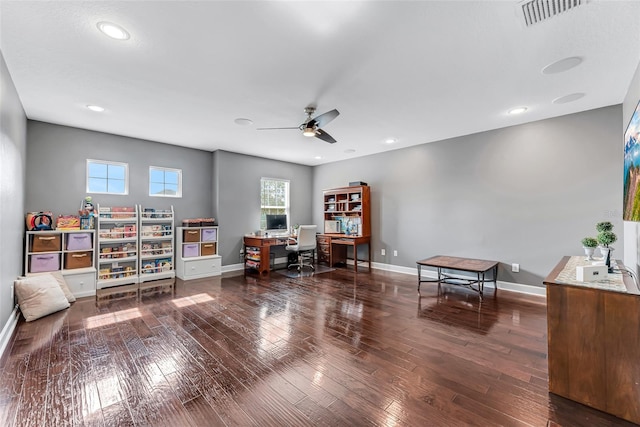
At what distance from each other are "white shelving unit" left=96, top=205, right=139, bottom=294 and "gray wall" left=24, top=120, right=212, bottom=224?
256 millimetres

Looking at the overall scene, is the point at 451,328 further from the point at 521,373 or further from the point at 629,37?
the point at 629,37

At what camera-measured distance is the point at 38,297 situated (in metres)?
3.17

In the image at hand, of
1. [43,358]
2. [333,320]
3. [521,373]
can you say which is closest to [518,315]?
[521,373]

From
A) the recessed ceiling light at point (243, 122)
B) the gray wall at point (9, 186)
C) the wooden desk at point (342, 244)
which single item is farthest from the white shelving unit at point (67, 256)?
the wooden desk at point (342, 244)

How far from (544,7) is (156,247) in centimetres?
608

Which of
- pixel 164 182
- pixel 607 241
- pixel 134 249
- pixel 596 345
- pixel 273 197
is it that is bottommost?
pixel 596 345

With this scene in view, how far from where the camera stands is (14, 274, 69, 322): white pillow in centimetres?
306

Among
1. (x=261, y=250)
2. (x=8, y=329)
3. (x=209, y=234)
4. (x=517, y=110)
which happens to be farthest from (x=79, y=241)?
(x=517, y=110)

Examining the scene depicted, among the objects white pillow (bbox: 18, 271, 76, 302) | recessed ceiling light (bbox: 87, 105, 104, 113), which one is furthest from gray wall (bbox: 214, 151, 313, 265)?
white pillow (bbox: 18, 271, 76, 302)

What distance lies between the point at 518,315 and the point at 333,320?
7.41 feet

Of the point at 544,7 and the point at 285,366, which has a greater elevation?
the point at 544,7

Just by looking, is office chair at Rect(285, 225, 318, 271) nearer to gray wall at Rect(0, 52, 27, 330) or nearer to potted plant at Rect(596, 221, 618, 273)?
gray wall at Rect(0, 52, 27, 330)

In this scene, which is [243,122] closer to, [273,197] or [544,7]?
[273,197]

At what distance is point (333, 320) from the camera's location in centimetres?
312
